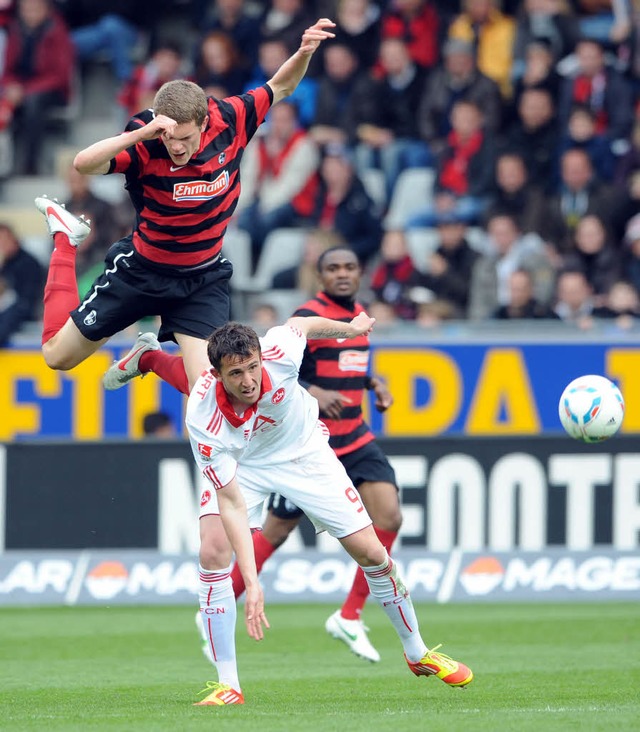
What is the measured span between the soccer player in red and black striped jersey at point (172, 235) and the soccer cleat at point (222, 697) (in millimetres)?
1862

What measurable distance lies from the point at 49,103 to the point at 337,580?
8407mm

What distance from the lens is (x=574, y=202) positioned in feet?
51.8

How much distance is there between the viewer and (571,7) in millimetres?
18047

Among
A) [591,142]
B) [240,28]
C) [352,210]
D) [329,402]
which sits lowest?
[329,402]

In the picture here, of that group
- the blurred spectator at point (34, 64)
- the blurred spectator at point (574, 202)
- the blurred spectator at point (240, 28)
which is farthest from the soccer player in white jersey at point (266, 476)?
the blurred spectator at point (34, 64)

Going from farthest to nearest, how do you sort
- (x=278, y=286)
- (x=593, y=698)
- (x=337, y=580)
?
1. (x=278, y=286)
2. (x=337, y=580)
3. (x=593, y=698)

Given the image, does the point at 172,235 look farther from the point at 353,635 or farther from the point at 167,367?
the point at 353,635

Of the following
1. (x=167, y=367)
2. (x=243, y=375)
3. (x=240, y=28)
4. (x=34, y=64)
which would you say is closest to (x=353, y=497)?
(x=243, y=375)

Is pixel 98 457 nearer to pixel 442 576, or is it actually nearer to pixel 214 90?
pixel 442 576

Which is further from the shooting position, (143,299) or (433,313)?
(433,313)

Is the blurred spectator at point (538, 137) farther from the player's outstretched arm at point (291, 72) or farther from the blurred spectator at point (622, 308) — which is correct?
the player's outstretched arm at point (291, 72)

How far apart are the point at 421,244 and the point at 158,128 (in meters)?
8.78

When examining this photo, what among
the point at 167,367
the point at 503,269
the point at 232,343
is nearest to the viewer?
the point at 232,343

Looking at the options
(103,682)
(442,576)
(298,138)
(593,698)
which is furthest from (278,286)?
(593,698)
